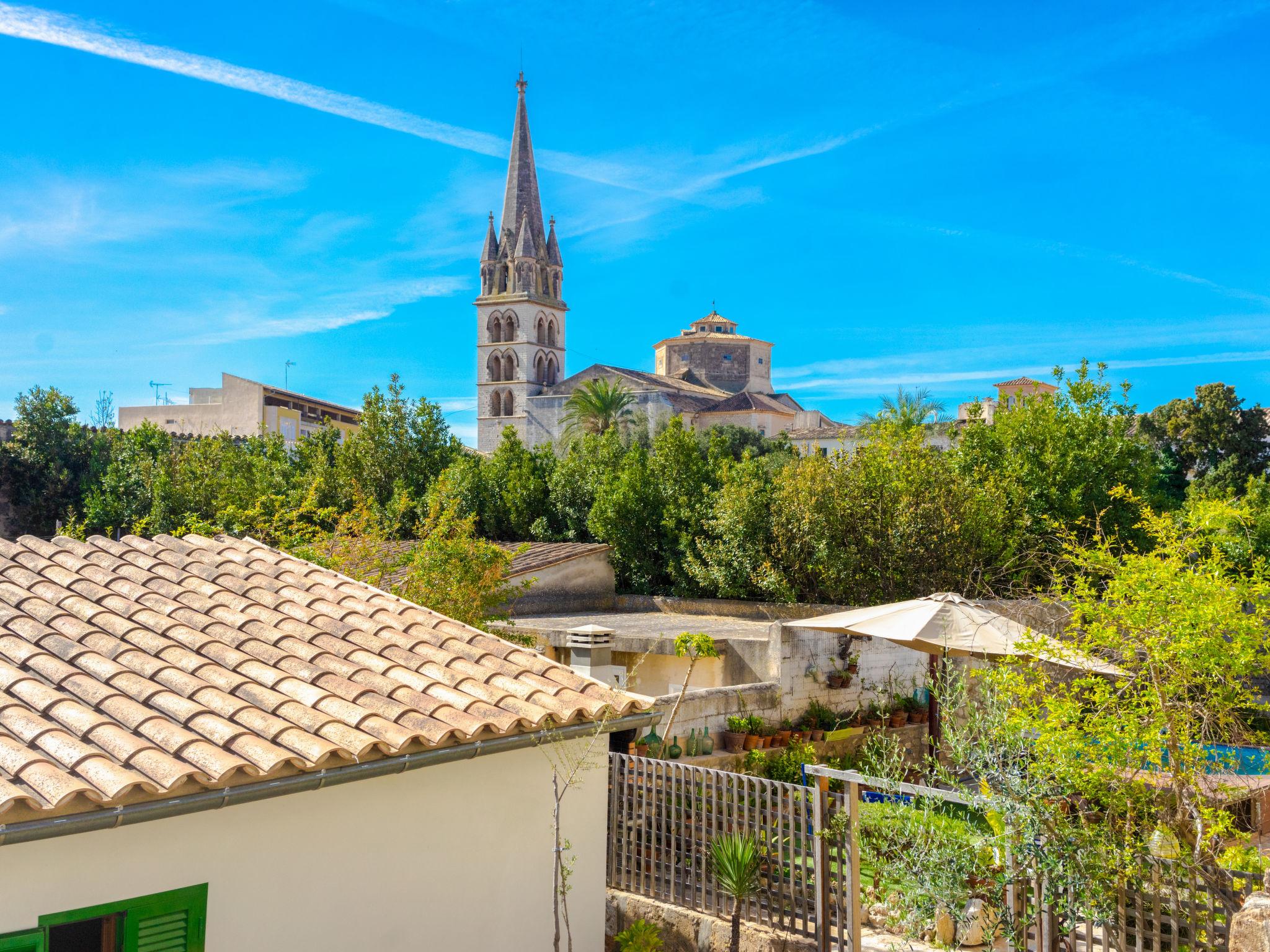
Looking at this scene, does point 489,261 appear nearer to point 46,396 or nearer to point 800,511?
point 46,396

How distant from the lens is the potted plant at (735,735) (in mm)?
11484

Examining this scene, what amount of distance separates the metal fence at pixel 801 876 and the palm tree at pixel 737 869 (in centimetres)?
9

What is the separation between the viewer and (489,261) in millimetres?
86875

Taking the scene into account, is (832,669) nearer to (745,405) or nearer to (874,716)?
(874,716)

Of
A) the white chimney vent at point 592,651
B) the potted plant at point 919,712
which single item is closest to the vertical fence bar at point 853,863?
the white chimney vent at point 592,651

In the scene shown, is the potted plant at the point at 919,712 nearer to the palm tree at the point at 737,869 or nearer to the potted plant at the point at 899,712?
the potted plant at the point at 899,712

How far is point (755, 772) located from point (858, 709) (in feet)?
10.0

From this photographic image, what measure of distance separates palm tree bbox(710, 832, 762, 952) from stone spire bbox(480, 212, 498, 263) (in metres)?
82.6

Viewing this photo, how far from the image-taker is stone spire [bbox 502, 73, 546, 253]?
81625mm

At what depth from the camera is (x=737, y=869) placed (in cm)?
746

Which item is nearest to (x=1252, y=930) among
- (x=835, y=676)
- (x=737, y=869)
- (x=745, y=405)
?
(x=737, y=869)

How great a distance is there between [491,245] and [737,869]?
275 ft

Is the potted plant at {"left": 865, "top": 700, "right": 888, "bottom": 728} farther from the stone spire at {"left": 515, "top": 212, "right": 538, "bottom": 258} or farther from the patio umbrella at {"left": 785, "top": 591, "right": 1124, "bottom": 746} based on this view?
the stone spire at {"left": 515, "top": 212, "right": 538, "bottom": 258}

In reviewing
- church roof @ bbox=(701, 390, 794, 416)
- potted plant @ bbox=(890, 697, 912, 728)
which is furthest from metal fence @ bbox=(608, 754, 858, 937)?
church roof @ bbox=(701, 390, 794, 416)
